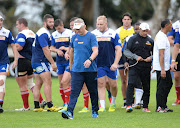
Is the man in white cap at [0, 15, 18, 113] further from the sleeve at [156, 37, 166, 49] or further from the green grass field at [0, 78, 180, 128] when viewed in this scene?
the sleeve at [156, 37, 166, 49]

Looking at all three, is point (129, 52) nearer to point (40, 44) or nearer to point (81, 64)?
point (81, 64)

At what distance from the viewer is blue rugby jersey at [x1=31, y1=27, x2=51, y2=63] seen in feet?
38.6

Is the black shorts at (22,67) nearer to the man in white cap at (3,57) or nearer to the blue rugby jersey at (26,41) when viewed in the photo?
the blue rugby jersey at (26,41)

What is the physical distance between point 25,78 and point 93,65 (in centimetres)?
332

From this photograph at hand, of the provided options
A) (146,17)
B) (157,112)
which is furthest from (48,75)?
(146,17)

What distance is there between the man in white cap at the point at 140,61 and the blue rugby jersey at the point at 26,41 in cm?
287

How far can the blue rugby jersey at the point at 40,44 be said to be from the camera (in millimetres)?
11758

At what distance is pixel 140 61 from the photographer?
11.5 m

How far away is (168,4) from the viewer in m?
34.4

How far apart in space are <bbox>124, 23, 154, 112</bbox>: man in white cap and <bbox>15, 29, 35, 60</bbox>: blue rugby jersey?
2874 mm

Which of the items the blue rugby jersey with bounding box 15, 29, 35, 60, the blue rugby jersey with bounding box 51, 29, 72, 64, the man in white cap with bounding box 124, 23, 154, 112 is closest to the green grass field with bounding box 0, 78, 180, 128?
the man in white cap with bounding box 124, 23, 154, 112

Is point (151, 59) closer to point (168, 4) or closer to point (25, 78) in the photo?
point (25, 78)

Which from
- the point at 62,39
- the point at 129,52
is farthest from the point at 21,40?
the point at 129,52

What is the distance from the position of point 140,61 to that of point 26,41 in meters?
3.36
